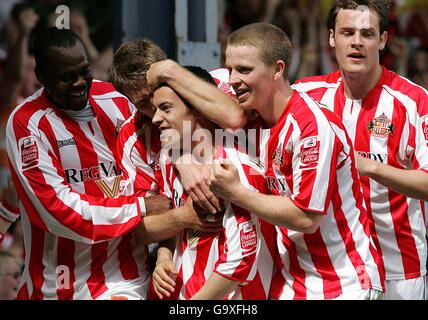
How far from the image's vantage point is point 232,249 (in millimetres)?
4211

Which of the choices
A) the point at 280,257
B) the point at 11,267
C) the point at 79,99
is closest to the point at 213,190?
the point at 280,257

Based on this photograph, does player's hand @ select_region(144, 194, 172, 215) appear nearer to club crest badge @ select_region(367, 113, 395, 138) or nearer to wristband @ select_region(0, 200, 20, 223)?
wristband @ select_region(0, 200, 20, 223)

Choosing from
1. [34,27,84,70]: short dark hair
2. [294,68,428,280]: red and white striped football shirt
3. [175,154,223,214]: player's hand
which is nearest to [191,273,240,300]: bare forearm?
[175,154,223,214]: player's hand

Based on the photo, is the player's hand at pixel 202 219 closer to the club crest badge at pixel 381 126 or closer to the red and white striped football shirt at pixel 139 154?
the red and white striped football shirt at pixel 139 154

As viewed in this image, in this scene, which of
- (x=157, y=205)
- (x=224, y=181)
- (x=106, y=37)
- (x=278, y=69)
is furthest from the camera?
(x=106, y=37)

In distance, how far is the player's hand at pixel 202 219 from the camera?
14.3 ft

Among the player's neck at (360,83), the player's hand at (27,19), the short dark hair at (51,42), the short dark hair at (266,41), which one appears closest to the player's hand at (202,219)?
the short dark hair at (266,41)

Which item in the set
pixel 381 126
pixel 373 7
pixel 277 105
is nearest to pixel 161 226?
pixel 277 105

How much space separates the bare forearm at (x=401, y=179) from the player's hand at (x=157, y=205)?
952 millimetres

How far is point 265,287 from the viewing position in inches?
175

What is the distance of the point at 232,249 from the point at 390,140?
1.21 m

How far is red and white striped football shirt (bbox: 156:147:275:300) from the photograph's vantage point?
4215mm

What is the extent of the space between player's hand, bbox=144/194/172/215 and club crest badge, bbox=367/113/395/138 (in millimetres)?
1169

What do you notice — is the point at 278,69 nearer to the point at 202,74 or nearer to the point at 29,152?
the point at 202,74
